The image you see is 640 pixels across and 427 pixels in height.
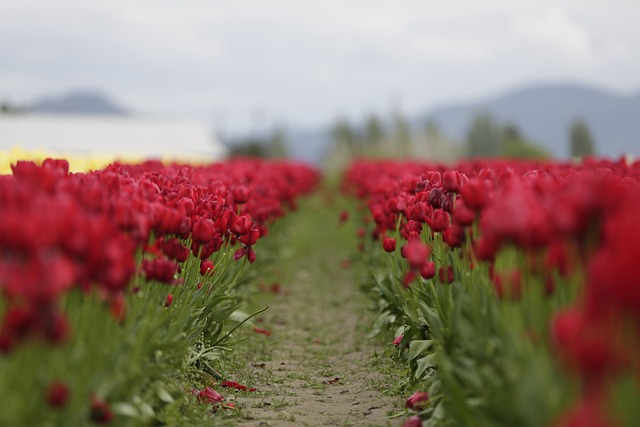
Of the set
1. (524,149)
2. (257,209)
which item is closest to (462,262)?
(257,209)

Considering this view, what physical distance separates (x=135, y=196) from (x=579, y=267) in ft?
8.13

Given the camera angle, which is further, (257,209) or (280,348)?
(257,209)

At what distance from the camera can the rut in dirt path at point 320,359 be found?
6.38m

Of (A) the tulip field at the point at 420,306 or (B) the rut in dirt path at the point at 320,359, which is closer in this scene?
(A) the tulip field at the point at 420,306

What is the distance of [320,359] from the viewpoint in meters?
8.79

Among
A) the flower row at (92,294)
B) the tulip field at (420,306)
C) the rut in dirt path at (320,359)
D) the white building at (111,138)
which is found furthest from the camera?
the white building at (111,138)

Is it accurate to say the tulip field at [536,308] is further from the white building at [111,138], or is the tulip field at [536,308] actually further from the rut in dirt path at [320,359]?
the white building at [111,138]

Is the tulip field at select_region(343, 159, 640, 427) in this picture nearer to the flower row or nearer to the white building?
the flower row

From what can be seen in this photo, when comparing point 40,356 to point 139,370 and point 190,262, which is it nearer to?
point 139,370

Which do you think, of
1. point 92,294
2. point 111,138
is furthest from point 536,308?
point 111,138

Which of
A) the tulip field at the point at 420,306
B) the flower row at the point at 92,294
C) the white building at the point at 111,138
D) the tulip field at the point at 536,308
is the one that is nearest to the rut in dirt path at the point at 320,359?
the tulip field at the point at 420,306

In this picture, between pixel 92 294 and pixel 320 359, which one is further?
pixel 320 359

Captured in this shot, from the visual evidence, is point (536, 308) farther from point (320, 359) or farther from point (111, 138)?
point (111, 138)

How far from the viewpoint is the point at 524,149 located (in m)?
65.3
